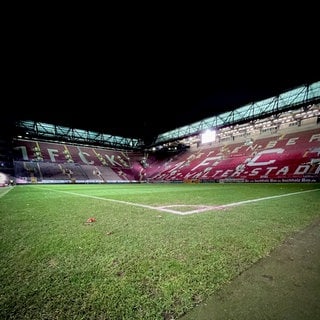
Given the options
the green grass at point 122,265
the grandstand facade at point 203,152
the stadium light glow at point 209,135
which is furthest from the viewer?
the stadium light glow at point 209,135

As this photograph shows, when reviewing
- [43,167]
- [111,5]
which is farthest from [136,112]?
[43,167]

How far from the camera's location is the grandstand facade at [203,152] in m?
22.6

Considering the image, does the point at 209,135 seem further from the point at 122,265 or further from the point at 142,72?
the point at 122,265

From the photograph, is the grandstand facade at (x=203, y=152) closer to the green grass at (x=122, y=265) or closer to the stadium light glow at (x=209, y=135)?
the stadium light glow at (x=209, y=135)

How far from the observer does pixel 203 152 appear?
3981cm

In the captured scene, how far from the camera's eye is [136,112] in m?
26.6

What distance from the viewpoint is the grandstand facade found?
22.6 meters

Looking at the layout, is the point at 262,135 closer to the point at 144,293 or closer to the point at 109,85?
the point at 109,85

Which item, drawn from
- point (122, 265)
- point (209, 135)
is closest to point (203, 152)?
point (209, 135)

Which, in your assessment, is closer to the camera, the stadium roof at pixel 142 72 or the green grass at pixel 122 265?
the green grass at pixel 122 265

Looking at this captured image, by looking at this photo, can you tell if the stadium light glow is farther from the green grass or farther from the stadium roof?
the green grass

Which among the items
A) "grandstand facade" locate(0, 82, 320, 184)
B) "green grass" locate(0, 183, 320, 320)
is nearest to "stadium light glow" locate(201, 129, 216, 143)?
"grandstand facade" locate(0, 82, 320, 184)

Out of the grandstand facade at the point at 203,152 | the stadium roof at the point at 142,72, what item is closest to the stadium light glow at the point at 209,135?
the grandstand facade at the point at 203,152

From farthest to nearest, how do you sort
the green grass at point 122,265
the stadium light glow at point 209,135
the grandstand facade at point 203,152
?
1. the stadium light glow at point 209,135
2. the grandstand facade at point 203,152
3. the green grass at point 122,265
